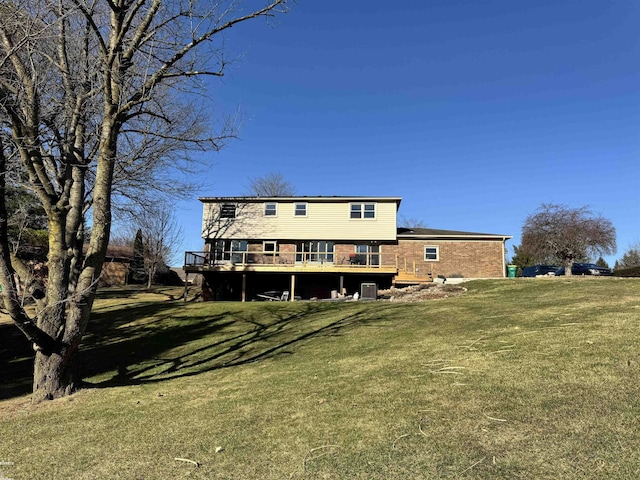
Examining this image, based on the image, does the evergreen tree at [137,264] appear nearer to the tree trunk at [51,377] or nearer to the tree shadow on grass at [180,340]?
the tree shadow on grass at [180,340]

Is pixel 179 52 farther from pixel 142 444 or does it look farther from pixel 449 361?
pixel 449 361

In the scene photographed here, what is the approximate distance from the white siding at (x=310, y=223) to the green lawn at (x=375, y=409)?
15899mm

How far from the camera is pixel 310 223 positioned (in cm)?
2653

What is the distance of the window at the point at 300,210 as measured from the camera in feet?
87.6

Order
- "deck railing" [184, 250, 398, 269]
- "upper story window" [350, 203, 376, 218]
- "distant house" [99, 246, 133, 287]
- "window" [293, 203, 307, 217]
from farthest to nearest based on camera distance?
"distant house" [99, 246, 133, 287] < "window" [293, 203, 307, 217] < "upper story window" [350, 203, 376, 218] < "deck railing" [184, 250, 398, 269]

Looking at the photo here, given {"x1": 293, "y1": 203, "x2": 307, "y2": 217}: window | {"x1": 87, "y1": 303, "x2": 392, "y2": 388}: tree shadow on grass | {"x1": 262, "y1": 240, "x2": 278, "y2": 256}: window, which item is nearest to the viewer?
{"x1": 87, "y1": 303, "x2": 392, "y2": 388}: tree shadow on grass

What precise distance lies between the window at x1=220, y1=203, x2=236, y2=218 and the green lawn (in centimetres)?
1708

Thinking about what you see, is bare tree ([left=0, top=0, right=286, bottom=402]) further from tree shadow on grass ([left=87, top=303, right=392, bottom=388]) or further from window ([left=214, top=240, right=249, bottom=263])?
window ([left=214, top=240, right=249, bottom=263])

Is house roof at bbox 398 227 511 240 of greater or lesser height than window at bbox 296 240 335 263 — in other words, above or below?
above

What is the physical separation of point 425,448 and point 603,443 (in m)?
1.41

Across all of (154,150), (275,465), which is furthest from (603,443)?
(154,150)

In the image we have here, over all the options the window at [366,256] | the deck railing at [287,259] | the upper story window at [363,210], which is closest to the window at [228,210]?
the deck railing at [287,259]

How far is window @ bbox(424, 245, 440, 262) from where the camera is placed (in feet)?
83.8

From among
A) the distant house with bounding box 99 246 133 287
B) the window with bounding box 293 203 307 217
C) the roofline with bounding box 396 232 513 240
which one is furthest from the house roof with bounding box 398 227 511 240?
the distant house with bounding box 99 246 133 287
